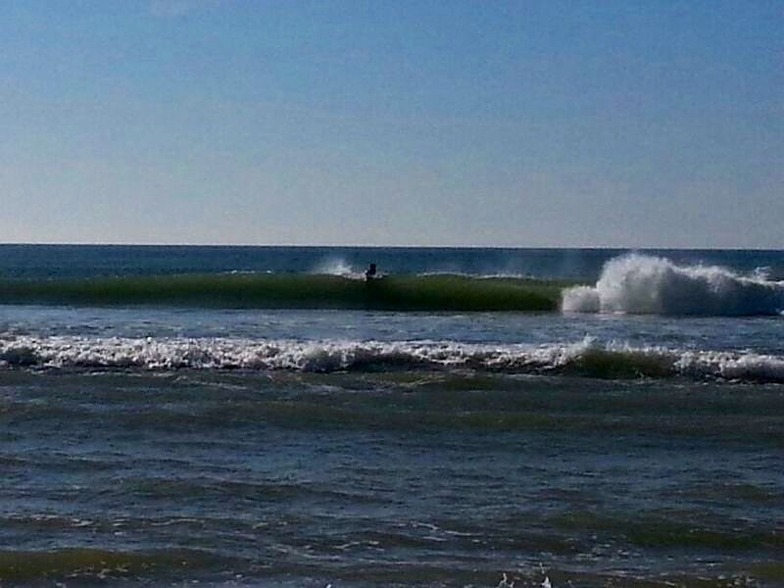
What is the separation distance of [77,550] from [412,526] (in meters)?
2.58

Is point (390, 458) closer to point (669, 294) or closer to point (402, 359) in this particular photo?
point (402, 359)

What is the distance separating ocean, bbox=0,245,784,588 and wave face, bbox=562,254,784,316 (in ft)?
30.5

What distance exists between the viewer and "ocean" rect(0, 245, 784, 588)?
9.02 metres

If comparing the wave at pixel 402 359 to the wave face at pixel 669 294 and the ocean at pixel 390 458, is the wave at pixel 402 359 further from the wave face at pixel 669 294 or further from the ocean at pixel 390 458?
the wave face at pixel 669 294

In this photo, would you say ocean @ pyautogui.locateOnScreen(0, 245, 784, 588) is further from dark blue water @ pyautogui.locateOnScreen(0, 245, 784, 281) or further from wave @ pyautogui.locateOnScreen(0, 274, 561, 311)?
dark blue water @ pyautogui.locateOnScreen(0, 245, 784, 281)

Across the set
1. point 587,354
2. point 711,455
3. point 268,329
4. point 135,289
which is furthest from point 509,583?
point 135,289

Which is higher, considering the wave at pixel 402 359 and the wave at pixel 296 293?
the wave at pixel 296 293

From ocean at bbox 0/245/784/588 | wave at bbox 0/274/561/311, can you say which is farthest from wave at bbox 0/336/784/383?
wave at bbox 0/274/561/311

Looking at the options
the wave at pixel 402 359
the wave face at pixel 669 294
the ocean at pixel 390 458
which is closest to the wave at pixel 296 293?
the wave face at pixel 669 294

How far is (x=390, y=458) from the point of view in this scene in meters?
12.7

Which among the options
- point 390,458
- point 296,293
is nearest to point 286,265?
point 296,293

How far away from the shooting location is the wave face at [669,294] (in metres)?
36.8

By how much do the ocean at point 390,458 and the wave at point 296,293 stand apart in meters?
10.0

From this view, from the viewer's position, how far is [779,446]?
1363 cm
